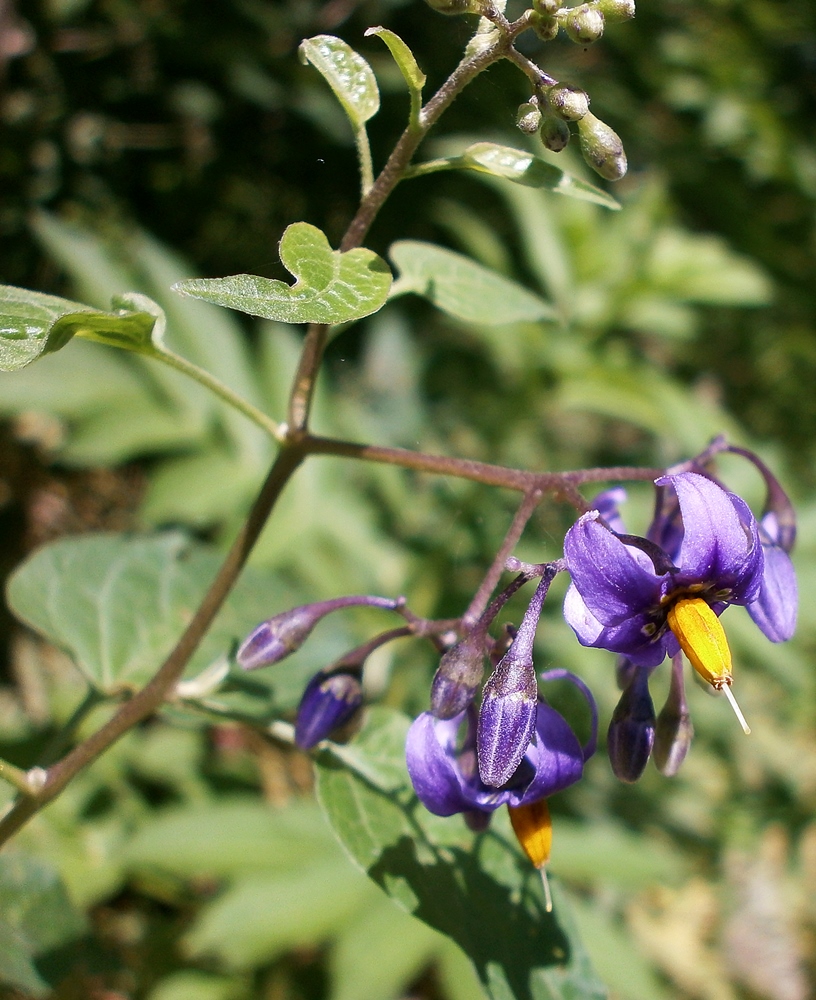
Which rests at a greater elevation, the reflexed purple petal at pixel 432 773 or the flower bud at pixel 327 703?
the reflexed purple petal at pixel 432 773

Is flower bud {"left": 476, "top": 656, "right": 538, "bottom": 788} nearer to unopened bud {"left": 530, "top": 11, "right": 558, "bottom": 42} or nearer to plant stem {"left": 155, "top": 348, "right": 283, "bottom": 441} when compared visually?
plant stem {"left": 155, "top": 348, "right": 283, "bottom": 441}

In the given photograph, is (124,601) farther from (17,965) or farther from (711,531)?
(711,531)

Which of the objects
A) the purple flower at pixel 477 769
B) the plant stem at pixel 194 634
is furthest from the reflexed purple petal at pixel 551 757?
the plant stem at pixel 194 634

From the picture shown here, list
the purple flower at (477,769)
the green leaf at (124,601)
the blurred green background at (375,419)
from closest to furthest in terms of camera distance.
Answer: the purple flower at (477,769) → the green leaf at (124,601) → the blurred green background at (375,419)

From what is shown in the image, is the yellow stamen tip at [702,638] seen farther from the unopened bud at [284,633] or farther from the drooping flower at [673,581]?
the unopened bud at [284,633]

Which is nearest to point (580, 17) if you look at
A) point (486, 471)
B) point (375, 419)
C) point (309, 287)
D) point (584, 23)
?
point (584, 23)

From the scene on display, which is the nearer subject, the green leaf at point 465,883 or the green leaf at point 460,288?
the green leaf at point 465,883
